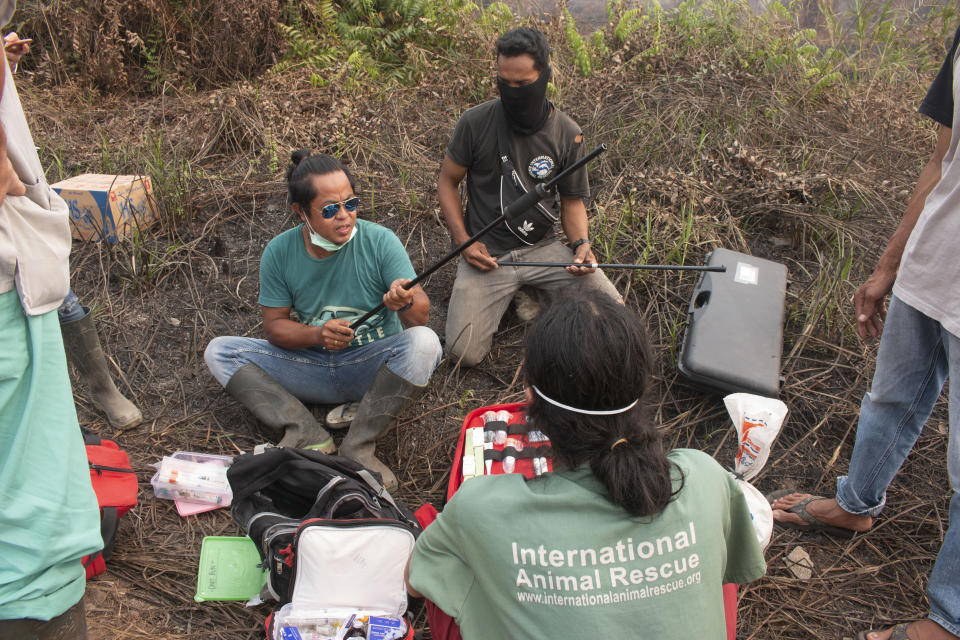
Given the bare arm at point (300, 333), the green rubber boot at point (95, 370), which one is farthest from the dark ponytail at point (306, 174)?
the green rubber boot at point (95, 370)

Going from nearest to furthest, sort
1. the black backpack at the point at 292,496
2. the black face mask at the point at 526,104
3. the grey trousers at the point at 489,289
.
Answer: the black backpack at the point at 292,496 → the black face mask at the point at 526,104 → the grey trousers at the point at 489,289

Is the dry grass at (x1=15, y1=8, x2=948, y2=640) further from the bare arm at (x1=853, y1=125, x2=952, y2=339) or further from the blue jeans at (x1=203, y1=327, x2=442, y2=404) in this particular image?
the bare arm at (x1=853, y1=125, x2=952, y2=339)

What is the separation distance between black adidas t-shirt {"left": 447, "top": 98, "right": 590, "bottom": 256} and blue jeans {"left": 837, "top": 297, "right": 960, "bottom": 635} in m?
1.70

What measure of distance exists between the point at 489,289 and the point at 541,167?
0.67 m

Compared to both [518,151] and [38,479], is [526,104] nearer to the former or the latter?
[518,151]

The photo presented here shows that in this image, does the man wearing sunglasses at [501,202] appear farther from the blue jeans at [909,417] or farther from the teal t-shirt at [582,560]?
the teal t-shirt at [582,560]

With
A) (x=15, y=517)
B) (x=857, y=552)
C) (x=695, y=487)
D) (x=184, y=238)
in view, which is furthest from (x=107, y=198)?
(x=857, y=552)

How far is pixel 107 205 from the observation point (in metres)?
3.73

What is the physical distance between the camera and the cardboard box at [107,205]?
3.73 m

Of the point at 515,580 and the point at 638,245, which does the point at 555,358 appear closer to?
the point at 515,580

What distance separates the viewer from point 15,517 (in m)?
1.71

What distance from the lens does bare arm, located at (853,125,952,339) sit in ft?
6.78

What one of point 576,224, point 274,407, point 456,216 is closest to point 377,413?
point 274,407

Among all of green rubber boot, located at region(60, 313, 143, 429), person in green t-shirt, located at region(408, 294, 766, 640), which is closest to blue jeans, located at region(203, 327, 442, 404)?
green rubber boot, located at region(60, 313, 143, 429)
